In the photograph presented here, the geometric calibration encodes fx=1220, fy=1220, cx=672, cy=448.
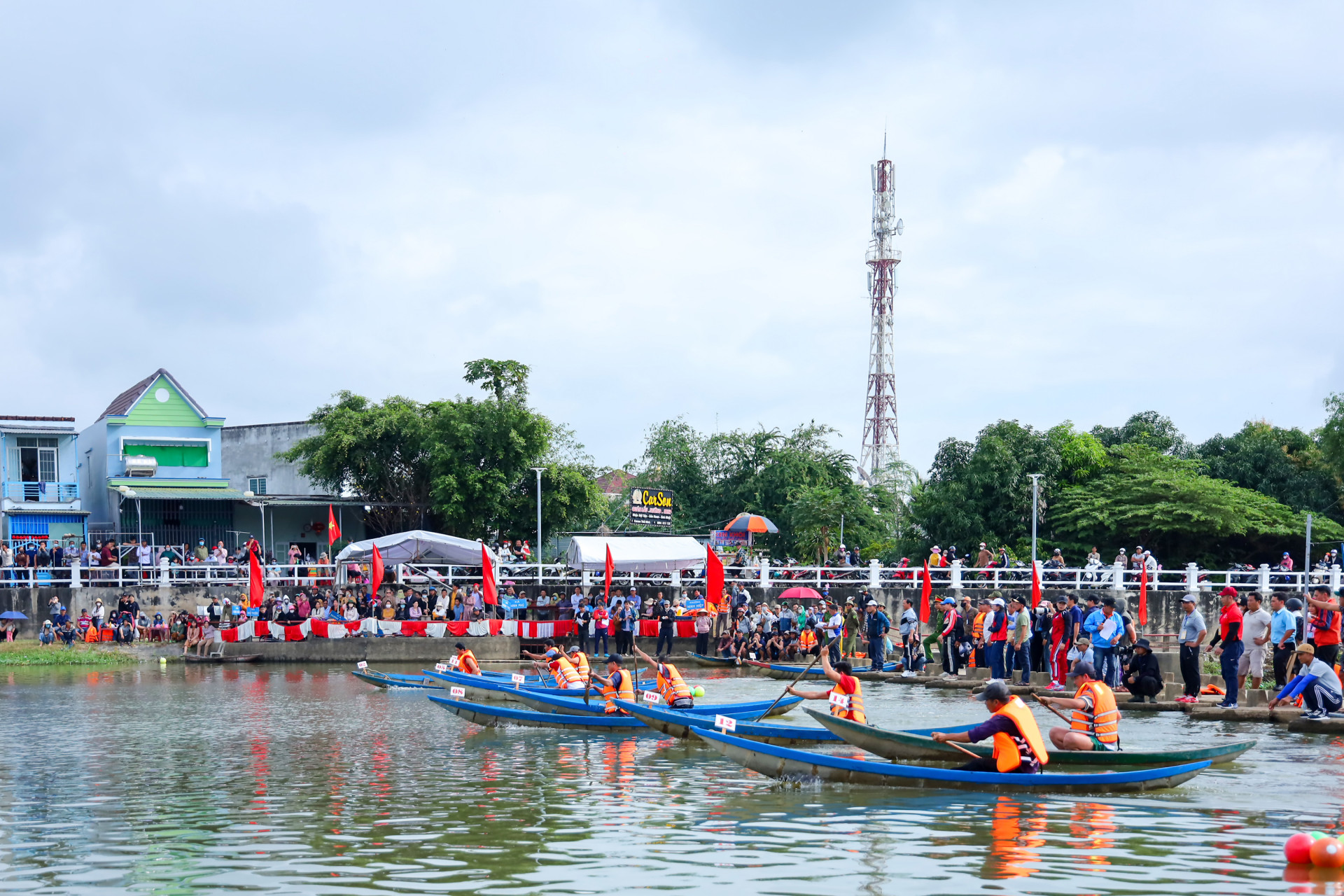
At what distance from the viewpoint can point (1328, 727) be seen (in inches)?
647

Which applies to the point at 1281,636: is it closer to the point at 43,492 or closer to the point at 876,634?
the point at 876,634

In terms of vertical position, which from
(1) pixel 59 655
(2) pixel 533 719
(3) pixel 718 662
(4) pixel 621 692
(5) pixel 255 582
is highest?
(5) pixel 255 582

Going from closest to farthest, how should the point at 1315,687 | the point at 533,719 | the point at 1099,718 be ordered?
the point at 1099,718, the point at 1315,687, the point at 533,719

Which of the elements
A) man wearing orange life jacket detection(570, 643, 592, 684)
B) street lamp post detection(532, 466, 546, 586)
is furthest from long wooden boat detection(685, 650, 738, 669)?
man wearing orange life jacket detection(570, 643, 592, 684)

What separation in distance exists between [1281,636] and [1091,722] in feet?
21.0

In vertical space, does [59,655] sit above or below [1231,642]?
below

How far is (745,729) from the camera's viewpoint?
1703cm

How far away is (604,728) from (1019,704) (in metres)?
8.05

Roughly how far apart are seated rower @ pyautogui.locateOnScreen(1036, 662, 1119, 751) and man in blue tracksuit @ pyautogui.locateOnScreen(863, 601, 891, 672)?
1290 centimetres

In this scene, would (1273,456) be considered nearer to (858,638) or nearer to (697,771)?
(858,638)

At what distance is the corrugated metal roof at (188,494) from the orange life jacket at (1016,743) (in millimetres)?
36688

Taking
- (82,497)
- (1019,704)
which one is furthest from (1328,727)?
(82,497)

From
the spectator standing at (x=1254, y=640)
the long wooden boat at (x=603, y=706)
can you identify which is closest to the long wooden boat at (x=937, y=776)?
the long wooden boat at (x=603, y=706)

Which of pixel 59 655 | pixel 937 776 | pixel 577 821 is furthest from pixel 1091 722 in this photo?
pixel 59 655
